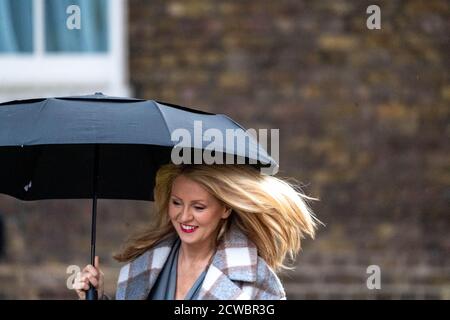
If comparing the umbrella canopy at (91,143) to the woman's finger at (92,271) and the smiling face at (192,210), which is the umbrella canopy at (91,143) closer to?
the smiling face at (192,210)

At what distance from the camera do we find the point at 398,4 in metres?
7.68

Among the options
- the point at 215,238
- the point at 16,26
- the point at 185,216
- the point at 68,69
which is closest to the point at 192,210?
the point at 185,216

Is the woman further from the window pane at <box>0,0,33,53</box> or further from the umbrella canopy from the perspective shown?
the window pane at <box>0,0,33,53</box>

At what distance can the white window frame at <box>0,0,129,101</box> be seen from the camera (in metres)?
7.79

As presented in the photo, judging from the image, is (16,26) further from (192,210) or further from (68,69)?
(192,210)

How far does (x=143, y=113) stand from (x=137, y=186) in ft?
2.67

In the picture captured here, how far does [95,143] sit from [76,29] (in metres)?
4.43

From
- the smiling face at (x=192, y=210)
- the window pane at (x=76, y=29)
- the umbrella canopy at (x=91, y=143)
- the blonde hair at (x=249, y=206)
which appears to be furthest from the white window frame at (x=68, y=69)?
the smiling face at (x=192, y=210)

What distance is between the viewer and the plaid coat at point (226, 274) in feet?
13.1

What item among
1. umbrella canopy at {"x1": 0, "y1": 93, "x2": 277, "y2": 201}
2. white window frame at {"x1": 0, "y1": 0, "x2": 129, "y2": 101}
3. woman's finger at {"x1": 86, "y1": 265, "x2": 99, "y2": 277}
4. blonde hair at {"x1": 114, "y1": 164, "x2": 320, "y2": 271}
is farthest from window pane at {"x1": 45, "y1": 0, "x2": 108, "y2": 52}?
woman's finger at {"x1": 86, "y1": 265, "x2": 99, "y2": 277}

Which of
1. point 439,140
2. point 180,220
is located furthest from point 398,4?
point 180,220

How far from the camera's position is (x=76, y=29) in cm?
801

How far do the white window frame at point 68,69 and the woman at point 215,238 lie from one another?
144 inches

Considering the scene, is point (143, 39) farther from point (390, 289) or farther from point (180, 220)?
point (180, 220)
